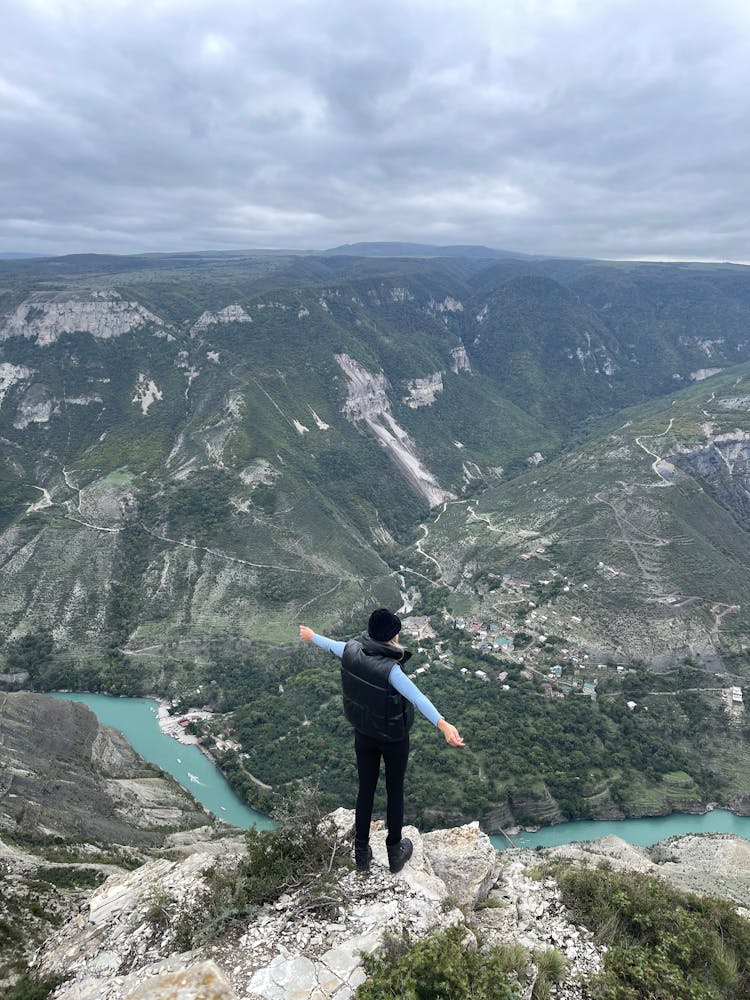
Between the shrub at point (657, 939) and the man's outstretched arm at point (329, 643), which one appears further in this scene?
the man's outstretched arm at point (329, 643)

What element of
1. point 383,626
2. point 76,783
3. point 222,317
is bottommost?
point 76,783

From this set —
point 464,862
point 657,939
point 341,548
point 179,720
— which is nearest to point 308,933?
point 464,862

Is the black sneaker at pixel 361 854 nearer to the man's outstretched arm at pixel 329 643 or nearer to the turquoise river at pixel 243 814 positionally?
the man's outstretched arm at pixel 329 643

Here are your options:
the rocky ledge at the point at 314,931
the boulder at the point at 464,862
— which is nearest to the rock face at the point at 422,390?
the boulder at the point at 464,862

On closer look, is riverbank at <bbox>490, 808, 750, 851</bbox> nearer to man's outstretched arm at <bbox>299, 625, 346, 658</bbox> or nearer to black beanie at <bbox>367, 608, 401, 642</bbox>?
man's outstretched arm at <bbox>299, 625, 346, 658</bbox>

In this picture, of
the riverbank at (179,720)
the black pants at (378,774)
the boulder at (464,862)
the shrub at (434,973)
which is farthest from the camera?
the riverbank at (179,720)

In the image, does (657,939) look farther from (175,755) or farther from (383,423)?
(383,423)
